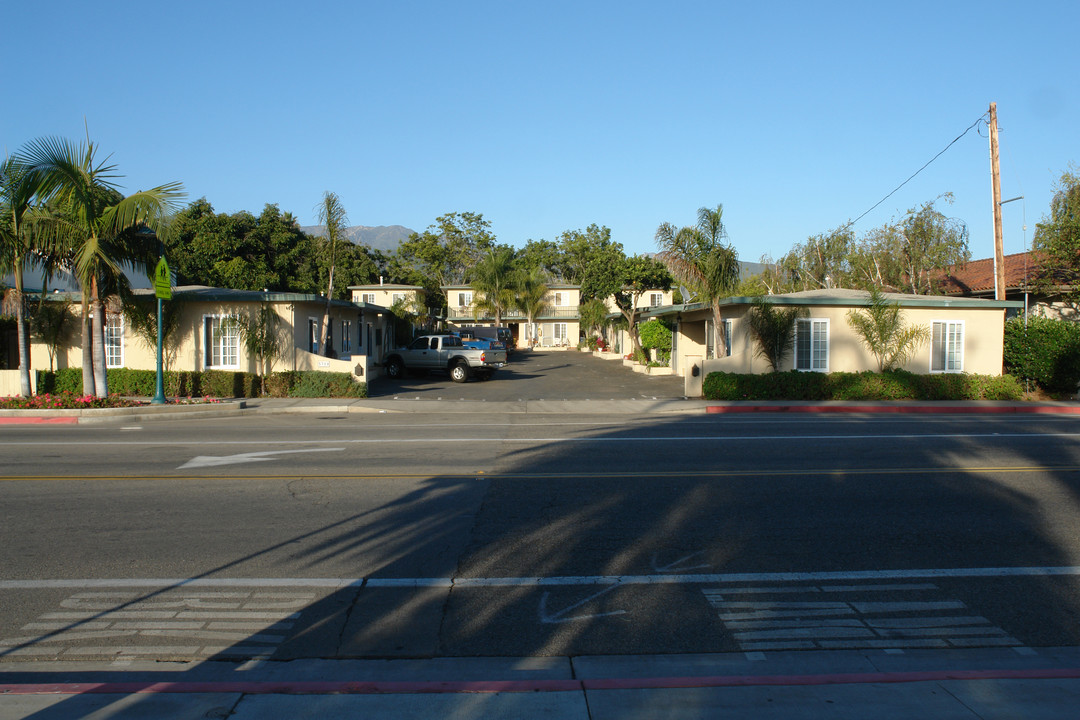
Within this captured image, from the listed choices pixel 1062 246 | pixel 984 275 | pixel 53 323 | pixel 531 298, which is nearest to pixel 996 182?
pixel 1062 246

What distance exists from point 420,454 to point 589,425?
5.42 m

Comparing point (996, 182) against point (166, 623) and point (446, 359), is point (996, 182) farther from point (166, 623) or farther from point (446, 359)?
point (166, 623)

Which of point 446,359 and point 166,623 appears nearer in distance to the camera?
point 166,623

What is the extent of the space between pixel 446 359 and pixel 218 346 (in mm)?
9670

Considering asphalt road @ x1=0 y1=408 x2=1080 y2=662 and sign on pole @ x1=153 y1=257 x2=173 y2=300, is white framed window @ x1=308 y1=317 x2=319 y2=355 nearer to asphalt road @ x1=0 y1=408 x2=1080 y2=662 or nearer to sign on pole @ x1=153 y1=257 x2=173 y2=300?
sign on pole @ x1=153 y1=257 x2=173 y2=300

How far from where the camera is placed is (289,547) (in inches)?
280

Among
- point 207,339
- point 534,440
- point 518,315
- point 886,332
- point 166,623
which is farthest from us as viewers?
point 518,315

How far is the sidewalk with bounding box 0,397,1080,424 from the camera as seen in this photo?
63.5 ft

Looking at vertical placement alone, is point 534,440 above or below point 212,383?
below

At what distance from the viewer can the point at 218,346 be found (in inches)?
904

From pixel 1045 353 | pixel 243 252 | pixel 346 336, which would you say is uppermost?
pixel 243 252

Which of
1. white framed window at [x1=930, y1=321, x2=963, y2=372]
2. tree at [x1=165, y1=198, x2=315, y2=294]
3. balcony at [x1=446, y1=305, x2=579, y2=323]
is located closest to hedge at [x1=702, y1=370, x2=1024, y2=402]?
white framed window at [x1=930, y1=321, x2=963, y2=372]

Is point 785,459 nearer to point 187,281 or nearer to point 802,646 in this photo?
point 802,646

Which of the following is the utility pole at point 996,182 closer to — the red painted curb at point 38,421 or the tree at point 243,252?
the red painted curb at point 38,421
